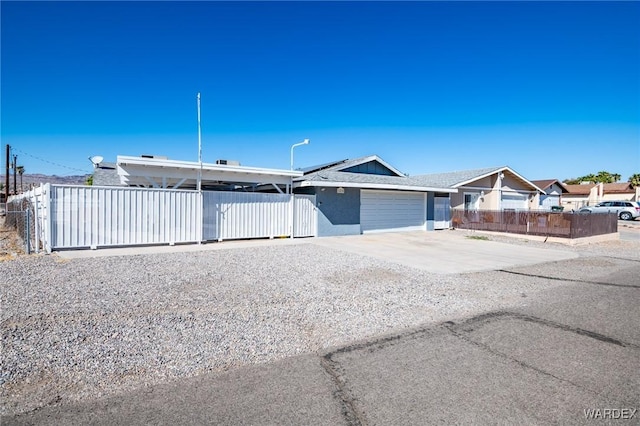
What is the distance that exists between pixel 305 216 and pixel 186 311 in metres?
10.5

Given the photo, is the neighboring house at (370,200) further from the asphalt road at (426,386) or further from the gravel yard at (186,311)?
the asphalt road at (426,386)

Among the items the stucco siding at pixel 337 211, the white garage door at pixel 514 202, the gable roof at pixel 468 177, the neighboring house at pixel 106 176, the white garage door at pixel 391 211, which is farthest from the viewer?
the white garage door at pixel 514 202

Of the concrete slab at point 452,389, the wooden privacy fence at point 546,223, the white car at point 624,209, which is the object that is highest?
the white car at point 624,209

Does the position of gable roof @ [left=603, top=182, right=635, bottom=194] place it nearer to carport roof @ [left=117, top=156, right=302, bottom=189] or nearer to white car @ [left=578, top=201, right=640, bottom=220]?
white car @ [left=578, top=201, right=640, bottom=220]

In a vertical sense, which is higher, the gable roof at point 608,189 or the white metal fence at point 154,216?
the gable roof at point 608,189

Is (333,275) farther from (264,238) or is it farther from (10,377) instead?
(264,238)

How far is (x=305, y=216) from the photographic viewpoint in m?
15.5

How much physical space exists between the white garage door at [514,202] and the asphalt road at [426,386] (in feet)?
75.4

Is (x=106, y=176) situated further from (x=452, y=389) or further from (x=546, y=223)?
(x=546, y=223)

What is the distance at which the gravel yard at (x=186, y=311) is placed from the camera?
342cm

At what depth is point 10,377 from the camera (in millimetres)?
3205

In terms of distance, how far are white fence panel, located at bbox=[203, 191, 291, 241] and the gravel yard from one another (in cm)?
391

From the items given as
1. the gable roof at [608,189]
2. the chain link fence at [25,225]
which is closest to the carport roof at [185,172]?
the chain link fence at [25,225]

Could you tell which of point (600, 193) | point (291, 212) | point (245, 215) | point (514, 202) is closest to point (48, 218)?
point (245, 215)
